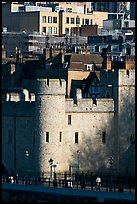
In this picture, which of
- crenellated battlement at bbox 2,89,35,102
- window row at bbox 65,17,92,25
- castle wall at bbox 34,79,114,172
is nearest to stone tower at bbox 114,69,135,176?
castle wall at bbox 34,79,114,172

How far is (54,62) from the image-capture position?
4656cm

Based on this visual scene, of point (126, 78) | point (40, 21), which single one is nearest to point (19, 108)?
point (126, 78)

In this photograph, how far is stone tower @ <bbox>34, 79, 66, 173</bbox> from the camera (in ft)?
116

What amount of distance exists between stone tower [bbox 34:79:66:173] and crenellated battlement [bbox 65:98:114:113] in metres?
0.50

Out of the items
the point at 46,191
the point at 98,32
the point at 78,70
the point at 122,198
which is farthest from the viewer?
the point at 98,32

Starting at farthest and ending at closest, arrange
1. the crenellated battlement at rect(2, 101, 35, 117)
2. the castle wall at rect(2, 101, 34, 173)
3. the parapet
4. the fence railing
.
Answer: the crenellated battlement at rect(2, 101, 35, 117) < the castle wall at rect(2, 101, 34, 173) < the parapet < the fence railing

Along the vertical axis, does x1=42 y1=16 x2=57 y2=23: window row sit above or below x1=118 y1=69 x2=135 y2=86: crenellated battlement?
above

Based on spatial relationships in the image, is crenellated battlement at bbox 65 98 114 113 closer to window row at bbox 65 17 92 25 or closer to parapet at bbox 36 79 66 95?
parapet at bbox 36 79 66 95

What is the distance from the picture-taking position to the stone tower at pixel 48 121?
35469 millimetres

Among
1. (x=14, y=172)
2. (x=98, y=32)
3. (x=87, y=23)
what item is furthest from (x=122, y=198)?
(x=87, y=23)

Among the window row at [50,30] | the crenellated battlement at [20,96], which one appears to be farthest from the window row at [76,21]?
the crenellated battlement at [20,96]

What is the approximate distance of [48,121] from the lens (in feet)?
117

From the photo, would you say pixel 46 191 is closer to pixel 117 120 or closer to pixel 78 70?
pixel 117 120

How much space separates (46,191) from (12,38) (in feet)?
125
